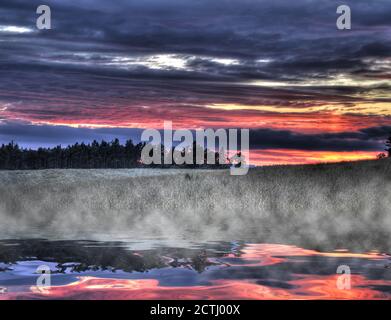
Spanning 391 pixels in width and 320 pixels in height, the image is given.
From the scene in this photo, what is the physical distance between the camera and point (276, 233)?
17.8 metres

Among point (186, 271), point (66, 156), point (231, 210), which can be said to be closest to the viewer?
point (186, 271)

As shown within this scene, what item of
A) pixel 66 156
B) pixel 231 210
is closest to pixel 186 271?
pixel 231 210

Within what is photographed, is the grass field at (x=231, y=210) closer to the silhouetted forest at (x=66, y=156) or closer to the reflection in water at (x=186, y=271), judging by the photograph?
the reflection in water at (x=186, y=271)

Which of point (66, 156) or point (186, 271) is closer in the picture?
point (186, 271)

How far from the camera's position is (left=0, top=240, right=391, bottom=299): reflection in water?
9.49 m

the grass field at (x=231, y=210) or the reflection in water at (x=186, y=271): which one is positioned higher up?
the grass field at (x=231, y=210)

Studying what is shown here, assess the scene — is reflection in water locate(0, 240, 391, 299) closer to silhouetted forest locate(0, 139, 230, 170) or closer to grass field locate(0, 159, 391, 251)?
grass field locate(0, 159, 391, 251)

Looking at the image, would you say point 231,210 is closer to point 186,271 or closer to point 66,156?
point 186,271

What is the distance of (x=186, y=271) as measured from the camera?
11.3 meters

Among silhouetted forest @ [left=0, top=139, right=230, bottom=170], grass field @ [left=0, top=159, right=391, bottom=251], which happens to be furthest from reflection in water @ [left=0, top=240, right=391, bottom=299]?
silhouetted forest @ [left=0, top=139, right=230, bottom=170]

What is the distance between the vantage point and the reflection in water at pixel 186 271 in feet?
31.1

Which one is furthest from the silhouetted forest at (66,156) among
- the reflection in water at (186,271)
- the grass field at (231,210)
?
the reflection in water at (186,271)

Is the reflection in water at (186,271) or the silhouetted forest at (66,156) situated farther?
the silhouetted forest at (66,156)

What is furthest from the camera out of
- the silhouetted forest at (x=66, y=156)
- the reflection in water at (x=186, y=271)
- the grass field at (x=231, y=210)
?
the silhouetted forest at (x=66, y=156)
